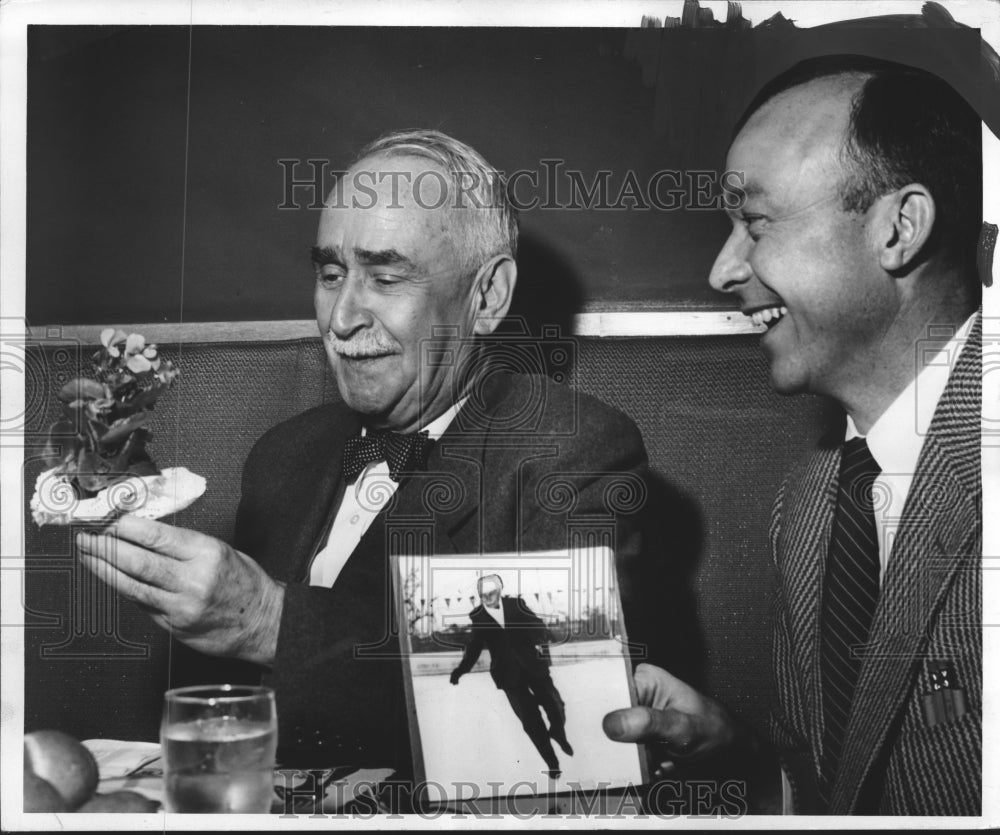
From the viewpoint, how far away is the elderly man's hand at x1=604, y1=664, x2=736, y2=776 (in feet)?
7.64

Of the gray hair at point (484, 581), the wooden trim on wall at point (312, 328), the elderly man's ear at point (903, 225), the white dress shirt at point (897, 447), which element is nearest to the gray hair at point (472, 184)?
the wooden trim on wall at point (312, 328)

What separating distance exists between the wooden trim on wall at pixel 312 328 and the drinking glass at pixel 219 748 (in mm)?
780

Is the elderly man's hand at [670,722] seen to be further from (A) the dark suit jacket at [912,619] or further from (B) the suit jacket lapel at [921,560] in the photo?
(B) the suit jacket lapel at [921,560]

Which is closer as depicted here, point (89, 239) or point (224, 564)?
point (224, 564)

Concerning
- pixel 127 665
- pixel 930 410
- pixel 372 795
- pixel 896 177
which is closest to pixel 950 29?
pixel 896 177

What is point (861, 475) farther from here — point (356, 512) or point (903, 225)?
point (356, 512)

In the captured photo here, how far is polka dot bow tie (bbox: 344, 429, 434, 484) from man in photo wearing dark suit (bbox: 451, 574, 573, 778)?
30 centimetres

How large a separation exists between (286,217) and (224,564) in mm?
787

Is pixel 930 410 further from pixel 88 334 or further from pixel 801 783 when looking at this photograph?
pixel 88 334

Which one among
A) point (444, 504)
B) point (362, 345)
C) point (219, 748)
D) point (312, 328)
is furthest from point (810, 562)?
point (219, 748)

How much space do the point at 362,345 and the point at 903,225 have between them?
1.21 metres

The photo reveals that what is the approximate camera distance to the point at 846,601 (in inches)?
92.0

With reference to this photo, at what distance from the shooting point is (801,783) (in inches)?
93.4

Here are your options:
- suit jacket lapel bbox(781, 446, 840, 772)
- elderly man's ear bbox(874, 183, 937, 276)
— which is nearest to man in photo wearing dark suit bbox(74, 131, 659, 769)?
suit jacket lapel bbox(781, 446, 840, 772)
